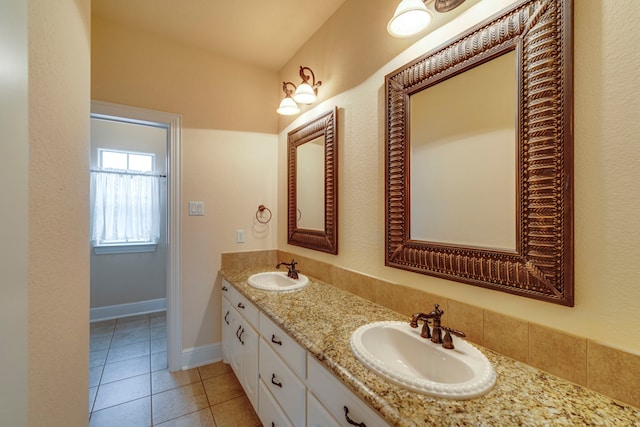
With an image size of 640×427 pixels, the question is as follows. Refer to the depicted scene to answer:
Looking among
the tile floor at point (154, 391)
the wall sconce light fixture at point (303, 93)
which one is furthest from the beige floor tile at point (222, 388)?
the wall sconce light fixture at point (303, 93)

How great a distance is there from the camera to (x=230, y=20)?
192 cm

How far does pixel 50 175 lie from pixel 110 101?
164 cm

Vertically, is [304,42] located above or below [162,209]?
above

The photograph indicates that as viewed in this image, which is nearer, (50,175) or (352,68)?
(50,175)

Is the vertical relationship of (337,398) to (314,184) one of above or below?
below

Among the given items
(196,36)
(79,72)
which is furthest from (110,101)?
(79,72)

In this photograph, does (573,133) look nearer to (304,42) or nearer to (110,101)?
(304,42)

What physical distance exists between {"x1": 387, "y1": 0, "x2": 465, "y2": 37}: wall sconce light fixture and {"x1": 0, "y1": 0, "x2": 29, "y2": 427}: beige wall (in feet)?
3.87

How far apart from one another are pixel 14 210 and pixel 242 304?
1404 millimetres

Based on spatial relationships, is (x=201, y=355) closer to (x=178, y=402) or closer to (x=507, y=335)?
(x=178, y=402)

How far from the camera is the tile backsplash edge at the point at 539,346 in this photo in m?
0.73

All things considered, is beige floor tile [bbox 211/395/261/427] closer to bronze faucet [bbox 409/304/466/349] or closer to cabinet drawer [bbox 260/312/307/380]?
cabinet drawer [bbox 260/312/307/380]

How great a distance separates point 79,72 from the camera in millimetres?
969

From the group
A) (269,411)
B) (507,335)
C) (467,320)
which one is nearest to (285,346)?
(269,411)
